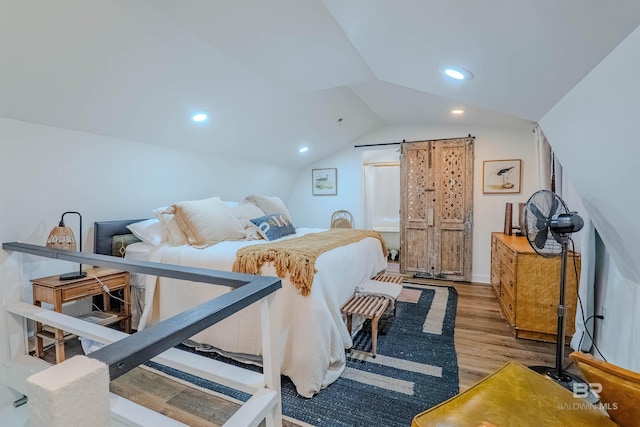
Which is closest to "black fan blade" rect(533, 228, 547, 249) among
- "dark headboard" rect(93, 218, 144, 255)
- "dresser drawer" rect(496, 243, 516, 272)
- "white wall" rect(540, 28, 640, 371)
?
"white wall" rect(540, 28, 640, 371)

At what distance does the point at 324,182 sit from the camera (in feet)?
17.1

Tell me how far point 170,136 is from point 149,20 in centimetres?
129

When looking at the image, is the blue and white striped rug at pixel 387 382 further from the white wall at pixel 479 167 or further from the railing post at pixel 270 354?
the white wall at pixel 479 167

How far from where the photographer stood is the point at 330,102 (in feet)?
11.3

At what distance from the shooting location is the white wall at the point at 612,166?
3.69 ft

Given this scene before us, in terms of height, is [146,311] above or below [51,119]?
below

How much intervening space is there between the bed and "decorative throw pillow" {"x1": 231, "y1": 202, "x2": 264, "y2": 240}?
8.0 inches

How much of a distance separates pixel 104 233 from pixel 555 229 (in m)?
3.36

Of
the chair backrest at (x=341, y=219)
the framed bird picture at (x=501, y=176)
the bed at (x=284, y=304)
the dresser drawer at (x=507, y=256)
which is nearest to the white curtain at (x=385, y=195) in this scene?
the chair backrest at (x=341, y=219)

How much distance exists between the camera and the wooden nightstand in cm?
198

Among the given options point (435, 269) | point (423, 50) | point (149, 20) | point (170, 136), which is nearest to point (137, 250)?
point (170, 136)

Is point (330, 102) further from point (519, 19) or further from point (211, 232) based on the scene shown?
point (519, 19)

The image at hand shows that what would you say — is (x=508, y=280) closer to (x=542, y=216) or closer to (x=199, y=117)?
(x=542, y=216)

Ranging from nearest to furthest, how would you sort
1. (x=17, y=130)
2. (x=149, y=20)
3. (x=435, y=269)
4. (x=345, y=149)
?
(x=149, y=20), (x=17, y=130), (x=435, y=269), (x=345, y=149)
